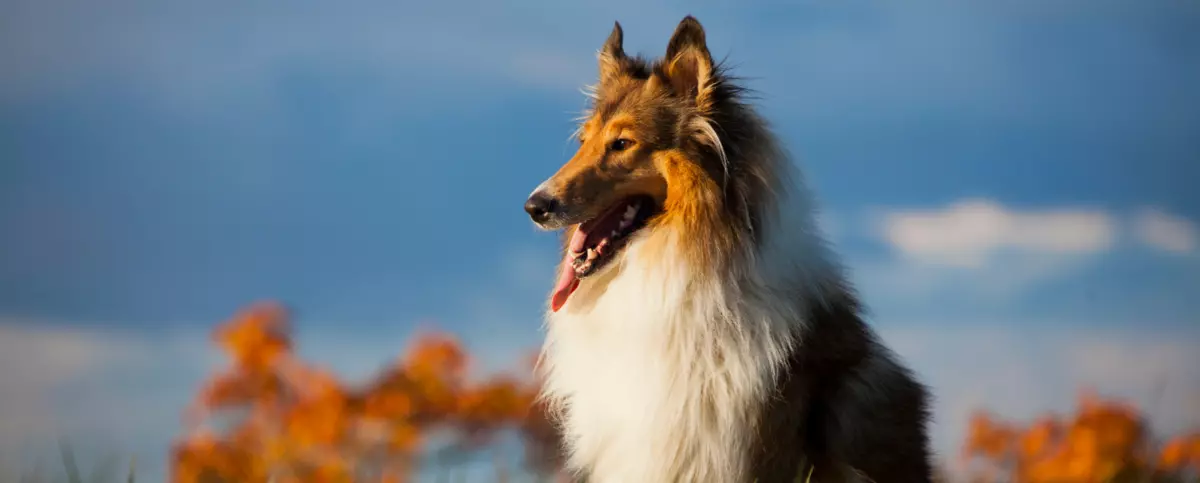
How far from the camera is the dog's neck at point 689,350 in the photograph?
3.65m

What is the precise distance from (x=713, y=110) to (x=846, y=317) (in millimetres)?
892

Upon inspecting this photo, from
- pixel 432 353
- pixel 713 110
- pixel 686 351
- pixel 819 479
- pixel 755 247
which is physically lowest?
pixel 819 479

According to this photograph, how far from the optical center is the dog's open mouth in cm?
383

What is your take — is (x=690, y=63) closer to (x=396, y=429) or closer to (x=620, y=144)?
(x=620, y=144)

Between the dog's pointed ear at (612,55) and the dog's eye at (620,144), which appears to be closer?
the dog's eye at (620,144)

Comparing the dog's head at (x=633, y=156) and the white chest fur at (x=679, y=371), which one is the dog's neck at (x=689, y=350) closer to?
the white chest fur at (x=679, y=371)

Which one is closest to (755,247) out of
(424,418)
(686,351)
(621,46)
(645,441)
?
(686,351)

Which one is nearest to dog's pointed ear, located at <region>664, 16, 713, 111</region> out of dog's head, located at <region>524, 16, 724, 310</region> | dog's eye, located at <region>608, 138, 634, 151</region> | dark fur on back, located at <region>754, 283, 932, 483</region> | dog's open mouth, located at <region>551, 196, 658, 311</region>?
dog's head, located at <region>524, 16, 724, 310</region>

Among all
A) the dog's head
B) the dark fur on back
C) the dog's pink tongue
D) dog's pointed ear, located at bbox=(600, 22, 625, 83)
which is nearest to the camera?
the dark fur on back

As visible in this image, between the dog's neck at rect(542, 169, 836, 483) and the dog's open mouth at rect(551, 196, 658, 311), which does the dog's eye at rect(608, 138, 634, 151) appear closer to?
the dog's open mouth at rect(551, 196, 658, 311)

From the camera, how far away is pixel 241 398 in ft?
25.4

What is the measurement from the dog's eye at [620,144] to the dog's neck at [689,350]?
1.04ft

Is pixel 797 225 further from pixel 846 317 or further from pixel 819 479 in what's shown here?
pixel 819 479

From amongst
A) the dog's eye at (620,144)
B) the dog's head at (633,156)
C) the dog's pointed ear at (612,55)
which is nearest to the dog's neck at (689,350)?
the dog's head at (633,156)
